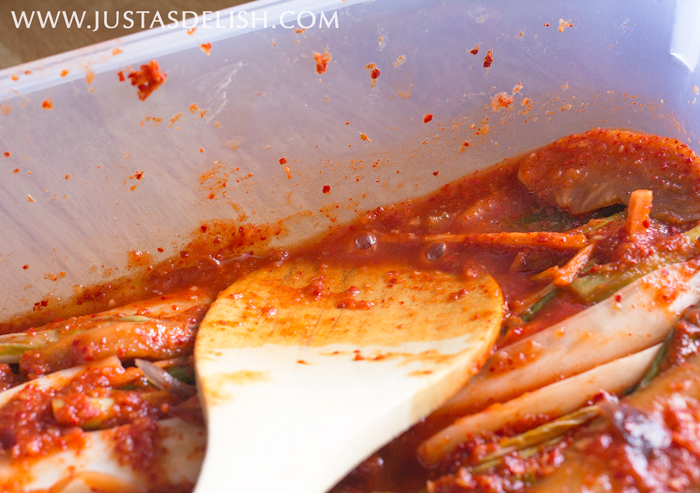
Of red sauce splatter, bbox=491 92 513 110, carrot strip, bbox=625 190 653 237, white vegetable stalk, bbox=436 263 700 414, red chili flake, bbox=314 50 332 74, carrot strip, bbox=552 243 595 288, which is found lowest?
white vegetable stalk, bbox=436 263 700 414

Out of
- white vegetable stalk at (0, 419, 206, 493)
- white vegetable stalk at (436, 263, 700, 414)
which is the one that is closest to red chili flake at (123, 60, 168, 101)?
white vegetable stalk at (0, 419, 206, 493)

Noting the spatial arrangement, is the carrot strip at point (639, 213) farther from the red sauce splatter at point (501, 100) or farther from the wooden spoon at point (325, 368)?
the red sauce splatter at point (501, 100)

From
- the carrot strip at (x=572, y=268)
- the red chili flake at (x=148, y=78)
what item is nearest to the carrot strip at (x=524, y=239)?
the carrot strip at (x=572, y=268)

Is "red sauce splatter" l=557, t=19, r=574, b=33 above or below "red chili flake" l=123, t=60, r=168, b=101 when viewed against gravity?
above

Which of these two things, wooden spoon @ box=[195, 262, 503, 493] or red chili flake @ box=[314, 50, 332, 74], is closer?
wooden spoon @ box=[195, 262, 503, 493]

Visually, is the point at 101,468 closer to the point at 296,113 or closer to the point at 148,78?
the point at 148,78

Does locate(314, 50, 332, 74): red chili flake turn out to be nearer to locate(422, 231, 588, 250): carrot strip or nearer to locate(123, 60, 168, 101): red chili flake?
locate(123, 60, 168, 101): red chili flake

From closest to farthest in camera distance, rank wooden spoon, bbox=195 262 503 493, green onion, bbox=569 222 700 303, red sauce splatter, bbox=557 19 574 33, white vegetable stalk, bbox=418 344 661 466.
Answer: wooden spoon, bbox=195 262 503 493 < white vegetable stalk, bbox=418 344 661 466 < green onion, bbox=569 222 700 303 < red sauce splatter, bbox=557 19 574 33
